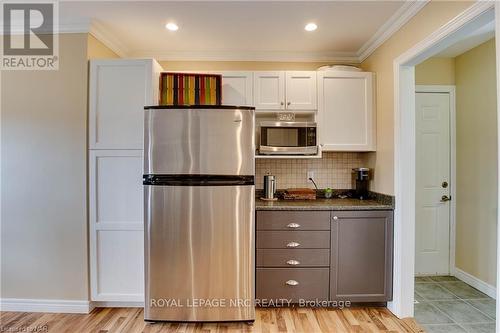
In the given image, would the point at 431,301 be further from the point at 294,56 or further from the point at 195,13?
the point at 195,13

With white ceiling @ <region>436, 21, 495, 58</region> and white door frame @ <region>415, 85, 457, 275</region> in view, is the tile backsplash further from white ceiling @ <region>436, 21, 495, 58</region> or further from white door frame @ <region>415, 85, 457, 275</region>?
white ceiling @ <region>436, 21, 495, 58</region>

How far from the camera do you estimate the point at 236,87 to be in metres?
2.81

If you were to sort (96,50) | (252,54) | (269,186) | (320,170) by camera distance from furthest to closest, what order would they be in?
(320,170) < (252,54) < (269,186) < (96,50)

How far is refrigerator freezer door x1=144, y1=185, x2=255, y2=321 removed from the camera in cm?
219

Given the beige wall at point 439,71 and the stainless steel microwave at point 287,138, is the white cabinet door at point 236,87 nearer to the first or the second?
the stainless steel microwave at point 287,138

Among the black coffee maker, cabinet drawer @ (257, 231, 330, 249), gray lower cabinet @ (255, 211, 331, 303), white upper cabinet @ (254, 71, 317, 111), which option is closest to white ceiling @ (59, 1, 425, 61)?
white upper cabinet @ (254, 71, 317, 111)

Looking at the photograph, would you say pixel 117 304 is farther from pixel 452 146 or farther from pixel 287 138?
pixel 452 146

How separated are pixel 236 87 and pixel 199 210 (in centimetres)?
132

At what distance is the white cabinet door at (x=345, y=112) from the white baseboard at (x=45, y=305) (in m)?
2.65

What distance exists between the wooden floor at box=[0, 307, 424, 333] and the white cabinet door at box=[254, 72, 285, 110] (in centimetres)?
192

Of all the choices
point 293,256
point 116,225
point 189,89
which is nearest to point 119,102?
point 189,89

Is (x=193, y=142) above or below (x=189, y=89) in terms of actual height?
below

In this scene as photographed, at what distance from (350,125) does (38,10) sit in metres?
2.87

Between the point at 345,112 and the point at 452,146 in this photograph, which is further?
the point at 452,146
